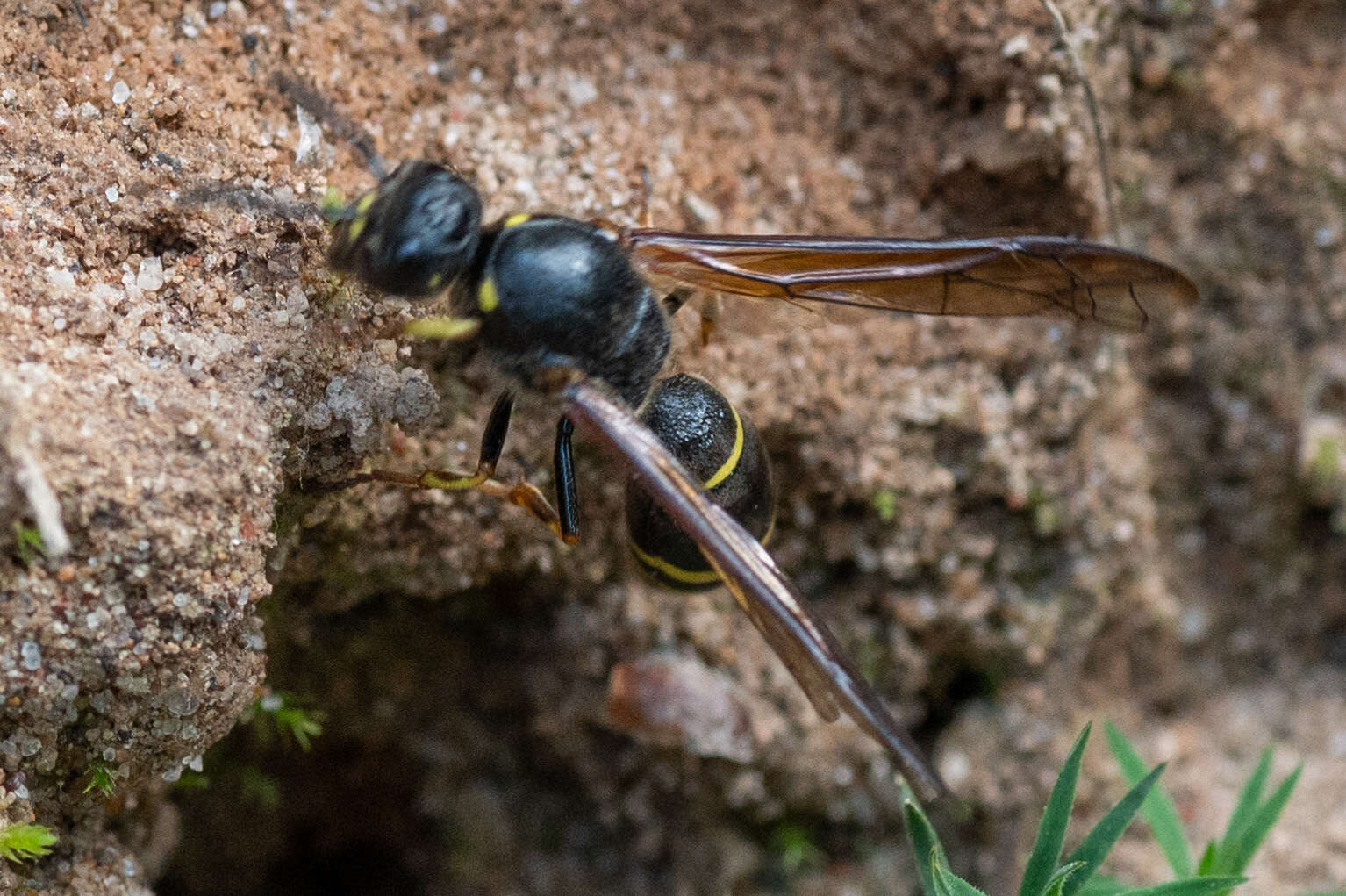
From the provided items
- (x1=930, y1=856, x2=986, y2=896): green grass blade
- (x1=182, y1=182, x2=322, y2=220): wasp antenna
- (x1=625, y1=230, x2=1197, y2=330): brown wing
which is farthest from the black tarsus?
(x1=930, y1=856, x2=986, y2=896): green grass blade

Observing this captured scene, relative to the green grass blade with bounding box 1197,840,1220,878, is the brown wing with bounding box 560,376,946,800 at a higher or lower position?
higher

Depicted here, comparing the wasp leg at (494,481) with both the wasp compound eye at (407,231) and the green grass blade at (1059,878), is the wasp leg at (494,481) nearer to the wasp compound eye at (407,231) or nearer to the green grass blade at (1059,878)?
the wasp compound eye at (407,231)

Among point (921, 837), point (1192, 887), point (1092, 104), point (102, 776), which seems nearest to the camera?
point (102, 776)

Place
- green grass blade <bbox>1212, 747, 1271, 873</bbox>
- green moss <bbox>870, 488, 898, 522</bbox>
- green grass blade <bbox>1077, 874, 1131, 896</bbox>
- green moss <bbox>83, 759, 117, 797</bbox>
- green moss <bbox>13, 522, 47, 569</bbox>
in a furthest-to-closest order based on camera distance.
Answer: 1. green moss <bbox>870, 488, 898, 522</bbox>
2. green grass blade <bbox>1212, 747, 1271, 873</bbox>
3. green grass blade <bbox>1077, 874, 1131, 896</bbox>
4. green moss <bbox>83, 759, 117, 797</bbox>
5. green moss <bbox>13, 522, 47, 569</bbox>

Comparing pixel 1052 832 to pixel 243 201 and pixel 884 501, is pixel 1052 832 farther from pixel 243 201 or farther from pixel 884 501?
pixel 243 201

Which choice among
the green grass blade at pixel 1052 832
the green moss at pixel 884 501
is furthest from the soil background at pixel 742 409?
the green grass blade at pixel 1052 832

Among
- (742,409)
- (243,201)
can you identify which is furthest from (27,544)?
(742,409)

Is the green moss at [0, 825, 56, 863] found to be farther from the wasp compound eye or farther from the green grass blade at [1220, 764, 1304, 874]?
the green grass blade at [1220, 764, 1304, 874]
